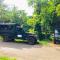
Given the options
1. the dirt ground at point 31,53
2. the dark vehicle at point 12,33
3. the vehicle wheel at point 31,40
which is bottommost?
the dirt ground at point 31,53

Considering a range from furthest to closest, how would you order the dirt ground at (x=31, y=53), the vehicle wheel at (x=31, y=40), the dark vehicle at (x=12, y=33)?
the dark vehicle at (x=12, y=33) < the vehicle wheel at (x=31, y=40) < the dirt ground at (x=31, y=53)

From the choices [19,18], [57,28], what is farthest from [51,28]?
[19,18]

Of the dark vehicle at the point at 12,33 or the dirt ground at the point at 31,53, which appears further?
the dark vehicle at the point at 12,33

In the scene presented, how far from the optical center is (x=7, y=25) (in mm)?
21750

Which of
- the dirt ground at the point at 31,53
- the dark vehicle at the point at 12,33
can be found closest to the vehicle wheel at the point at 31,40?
the dark vehicle at the point at 12,33

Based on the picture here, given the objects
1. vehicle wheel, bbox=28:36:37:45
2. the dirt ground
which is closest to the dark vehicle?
vehicle wheel, bbox=28:36:37:45

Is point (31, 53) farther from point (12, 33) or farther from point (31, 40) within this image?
point (12, 33)

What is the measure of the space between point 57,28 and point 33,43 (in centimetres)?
311

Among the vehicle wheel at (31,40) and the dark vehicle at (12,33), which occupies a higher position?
the dark vehicle at (12,33)

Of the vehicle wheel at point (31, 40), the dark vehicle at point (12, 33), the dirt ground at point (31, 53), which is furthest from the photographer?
the dark vehicle at point (12, 33)

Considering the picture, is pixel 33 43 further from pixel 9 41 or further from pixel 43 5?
pixel 43 5

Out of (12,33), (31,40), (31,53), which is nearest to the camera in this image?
(31,53)

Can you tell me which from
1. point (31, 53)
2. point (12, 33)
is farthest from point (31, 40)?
point (31, 53)

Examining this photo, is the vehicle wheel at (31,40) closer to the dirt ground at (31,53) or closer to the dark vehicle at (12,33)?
the dark vehicle at (12,33)
